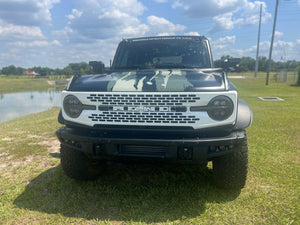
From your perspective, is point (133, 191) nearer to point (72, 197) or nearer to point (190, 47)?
point (72, 197)

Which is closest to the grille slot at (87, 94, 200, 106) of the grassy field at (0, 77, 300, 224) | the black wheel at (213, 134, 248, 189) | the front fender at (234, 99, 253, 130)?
the front fender at (234, 99, 253, 130)

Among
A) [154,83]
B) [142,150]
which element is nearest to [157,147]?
[142,150]

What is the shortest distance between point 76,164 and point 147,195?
38.4 inches

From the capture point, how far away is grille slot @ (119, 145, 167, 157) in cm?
230

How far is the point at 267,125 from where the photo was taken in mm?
6250

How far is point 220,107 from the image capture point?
2225 mm

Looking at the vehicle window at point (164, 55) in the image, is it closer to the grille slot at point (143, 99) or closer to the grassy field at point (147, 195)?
the grille slot at point (143, 99)

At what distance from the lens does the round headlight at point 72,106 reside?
2.50 metres

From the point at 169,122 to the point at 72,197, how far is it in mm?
1553

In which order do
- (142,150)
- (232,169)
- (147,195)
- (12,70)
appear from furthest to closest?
(12,70)
(147,195)
(232,169)
(142,150)

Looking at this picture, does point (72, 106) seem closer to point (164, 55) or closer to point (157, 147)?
point (157, 147)

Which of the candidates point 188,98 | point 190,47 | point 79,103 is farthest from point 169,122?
point 190,47

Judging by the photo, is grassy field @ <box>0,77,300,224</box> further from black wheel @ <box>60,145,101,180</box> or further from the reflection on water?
the reflection on water

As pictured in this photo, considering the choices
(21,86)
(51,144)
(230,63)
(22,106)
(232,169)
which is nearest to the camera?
(232,169)
